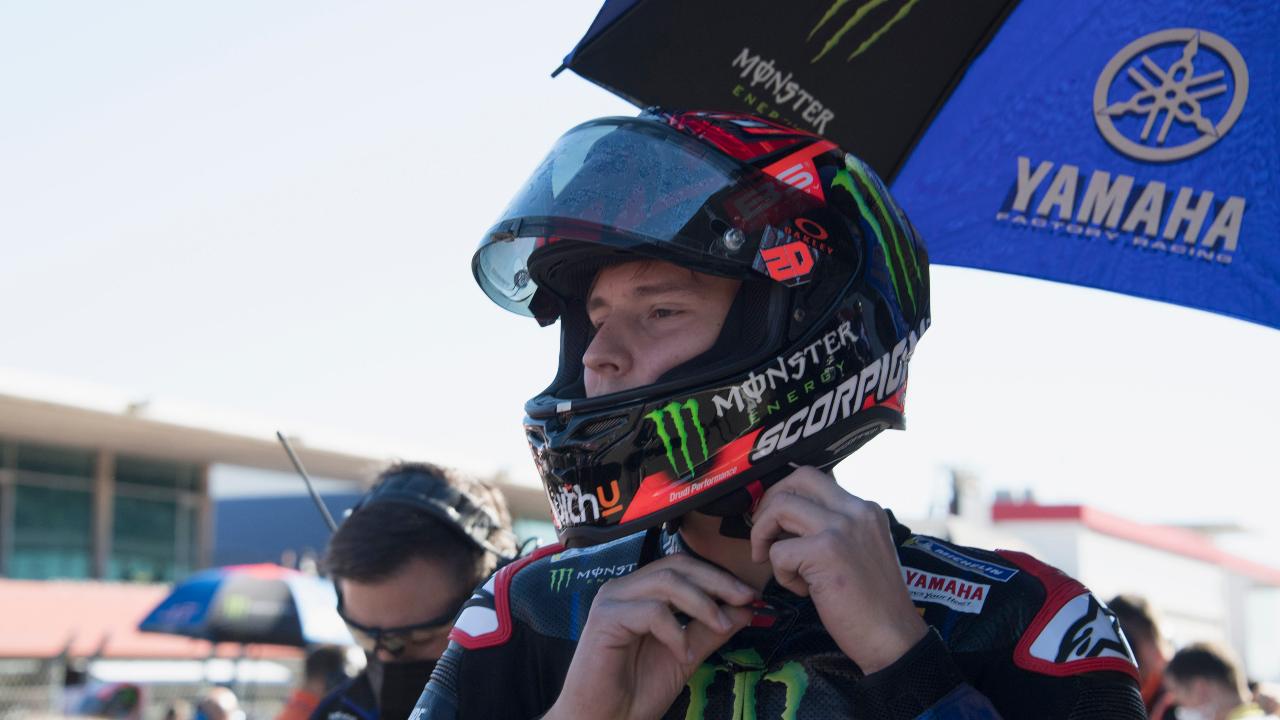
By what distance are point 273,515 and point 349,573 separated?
35.5 m

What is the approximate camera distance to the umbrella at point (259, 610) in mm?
10586

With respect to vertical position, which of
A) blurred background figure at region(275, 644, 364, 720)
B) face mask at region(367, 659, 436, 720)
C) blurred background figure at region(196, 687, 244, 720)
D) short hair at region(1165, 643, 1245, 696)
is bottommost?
blurred background figure at region(196, 687, 244, 720)

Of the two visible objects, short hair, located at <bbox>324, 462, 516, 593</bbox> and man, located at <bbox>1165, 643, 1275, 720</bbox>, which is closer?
short hair, located at <bbox>324, 462, 516, 593</bbox>

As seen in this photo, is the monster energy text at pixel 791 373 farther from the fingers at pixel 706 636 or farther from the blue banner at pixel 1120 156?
the blue banner at pixel 1120 156

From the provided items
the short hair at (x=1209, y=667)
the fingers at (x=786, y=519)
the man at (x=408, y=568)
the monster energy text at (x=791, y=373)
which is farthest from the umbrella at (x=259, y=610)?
the fingers at (x=786, y=519)

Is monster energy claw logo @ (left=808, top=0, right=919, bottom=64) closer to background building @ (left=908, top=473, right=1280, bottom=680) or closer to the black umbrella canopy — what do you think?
Answer: the black umbrella canopy

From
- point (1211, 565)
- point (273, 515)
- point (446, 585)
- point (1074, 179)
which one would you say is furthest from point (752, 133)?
point (1211, 565)

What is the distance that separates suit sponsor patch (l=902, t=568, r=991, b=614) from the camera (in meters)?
1.90

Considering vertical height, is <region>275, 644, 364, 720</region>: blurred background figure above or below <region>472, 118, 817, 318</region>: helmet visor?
below

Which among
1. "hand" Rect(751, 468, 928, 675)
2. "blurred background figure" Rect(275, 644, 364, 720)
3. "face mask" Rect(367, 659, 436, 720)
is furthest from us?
"blurred background figure" Rect(275, 644, 364, 720)

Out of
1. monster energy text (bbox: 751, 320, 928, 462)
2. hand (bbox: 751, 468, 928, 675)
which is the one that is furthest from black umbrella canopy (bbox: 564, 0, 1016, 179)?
hand (bbox: 751, 468, 928, 675)

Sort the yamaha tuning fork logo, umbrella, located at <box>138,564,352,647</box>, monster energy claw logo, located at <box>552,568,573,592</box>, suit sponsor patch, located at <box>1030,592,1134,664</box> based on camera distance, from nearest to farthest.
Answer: suit sponsor patch, located at <box>1030,592,1134,664</box> → monster energy claw logo, located at <box>552,568,573,592</box> → the yamaha tuning fork logo → umbrella, located at <box>138,564,352,647</box>

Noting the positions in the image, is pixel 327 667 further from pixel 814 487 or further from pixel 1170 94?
pixel 814 487

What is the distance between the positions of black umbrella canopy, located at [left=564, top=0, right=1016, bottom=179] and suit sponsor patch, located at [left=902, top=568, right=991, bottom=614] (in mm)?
1336
